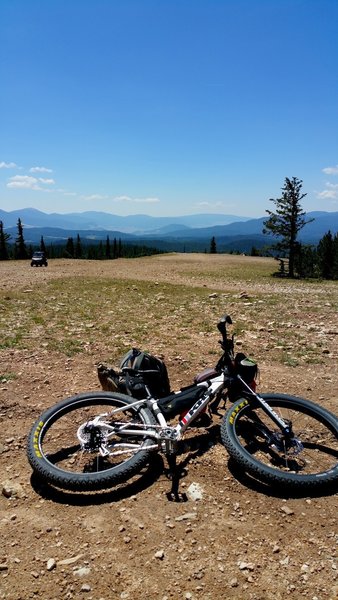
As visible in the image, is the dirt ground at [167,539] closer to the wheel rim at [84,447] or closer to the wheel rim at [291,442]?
the wheel rim at [84,447]

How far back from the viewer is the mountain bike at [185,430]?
465 centimetres

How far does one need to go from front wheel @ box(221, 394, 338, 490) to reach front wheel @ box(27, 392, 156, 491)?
1.26m

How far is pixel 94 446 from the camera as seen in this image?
509cm

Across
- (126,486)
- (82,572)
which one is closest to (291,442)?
(126,486)

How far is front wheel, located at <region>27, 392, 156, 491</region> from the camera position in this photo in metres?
4.57

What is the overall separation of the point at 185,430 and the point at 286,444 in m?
1.47

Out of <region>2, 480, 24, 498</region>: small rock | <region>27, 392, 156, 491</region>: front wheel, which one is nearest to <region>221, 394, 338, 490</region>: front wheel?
<region>27, 392, 156, 491</region>: front wheel

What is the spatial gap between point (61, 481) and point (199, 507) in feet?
5.87

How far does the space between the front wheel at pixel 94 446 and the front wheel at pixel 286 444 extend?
126cm

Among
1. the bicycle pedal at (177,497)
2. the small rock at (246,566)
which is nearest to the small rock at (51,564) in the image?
the bicycle pedal at (177,497)

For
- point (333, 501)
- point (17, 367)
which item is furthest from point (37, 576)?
point (17, 367)

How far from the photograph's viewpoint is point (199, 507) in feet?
15.0

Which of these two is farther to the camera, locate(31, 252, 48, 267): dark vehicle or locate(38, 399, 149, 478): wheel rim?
locate(31, 252, 48, 267): dark vehicle

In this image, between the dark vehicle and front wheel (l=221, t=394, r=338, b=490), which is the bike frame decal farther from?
the dark vehicle
